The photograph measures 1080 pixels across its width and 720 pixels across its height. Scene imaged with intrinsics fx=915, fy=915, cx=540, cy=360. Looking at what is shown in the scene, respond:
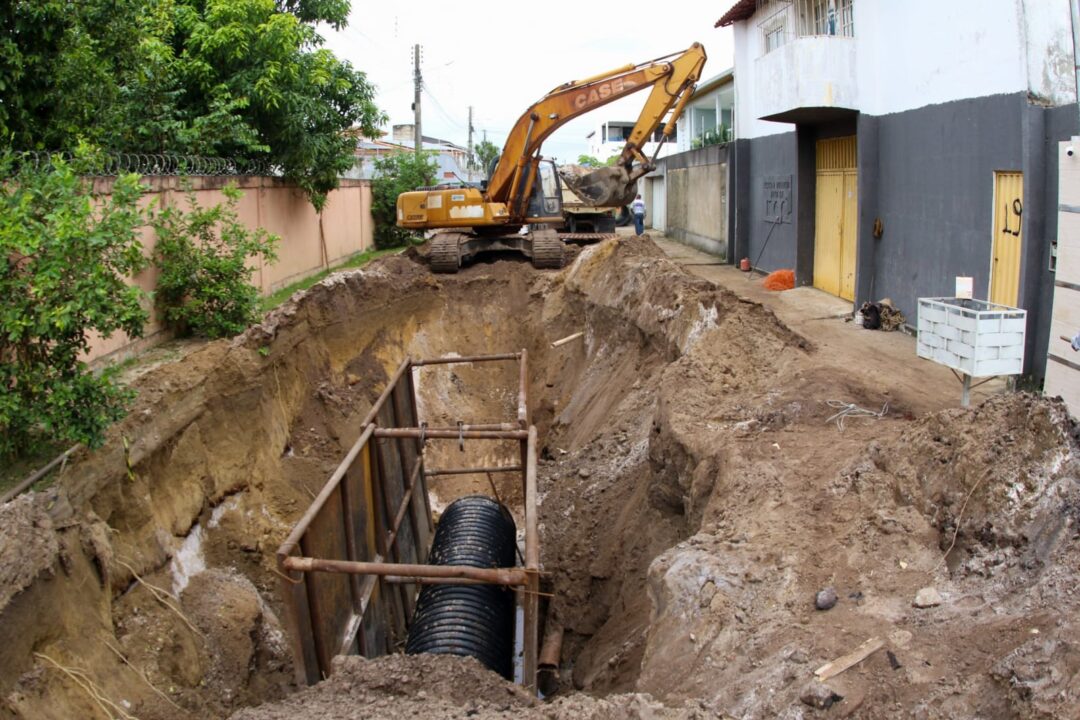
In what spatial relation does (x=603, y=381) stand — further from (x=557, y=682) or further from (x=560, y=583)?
(x=557, y=682)

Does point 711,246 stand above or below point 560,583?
above

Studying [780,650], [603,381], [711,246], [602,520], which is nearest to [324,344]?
[603,381]

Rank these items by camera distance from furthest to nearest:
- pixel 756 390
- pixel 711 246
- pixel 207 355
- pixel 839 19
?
pixel 711 246 < pixel 839 19 < pixel 207 355 < pixel 756 390

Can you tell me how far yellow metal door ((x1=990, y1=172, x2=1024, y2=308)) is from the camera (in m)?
10.1

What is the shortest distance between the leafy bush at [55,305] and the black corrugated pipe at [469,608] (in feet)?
9.31

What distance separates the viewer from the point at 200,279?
1290cm

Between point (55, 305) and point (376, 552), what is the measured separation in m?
3.20

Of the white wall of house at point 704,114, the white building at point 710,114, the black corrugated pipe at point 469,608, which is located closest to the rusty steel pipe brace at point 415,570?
the black corrugated pipe at point 469,608

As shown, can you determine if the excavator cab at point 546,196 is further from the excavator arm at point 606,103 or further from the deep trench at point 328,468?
the deep trench at point 328,468

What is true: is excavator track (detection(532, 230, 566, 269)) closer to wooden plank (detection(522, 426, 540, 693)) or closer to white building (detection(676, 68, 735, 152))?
A: white building (detection(676, 68, 735, 152))

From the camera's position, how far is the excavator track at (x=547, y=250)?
17234 millimetres

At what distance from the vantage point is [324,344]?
12984 millimetres

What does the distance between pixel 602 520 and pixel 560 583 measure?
790 mm

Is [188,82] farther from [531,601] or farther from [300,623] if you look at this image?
[531,601]
